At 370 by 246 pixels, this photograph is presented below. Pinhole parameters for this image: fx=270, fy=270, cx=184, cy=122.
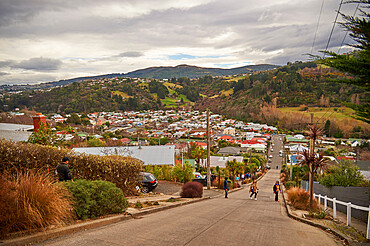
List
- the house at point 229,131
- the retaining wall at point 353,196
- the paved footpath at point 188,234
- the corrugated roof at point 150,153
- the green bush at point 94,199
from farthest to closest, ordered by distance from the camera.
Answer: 1. the house at point 229,131
2. the corrugated roof at point 150,153
3. the retaining wall at point 353,196
4. the green bush at point 94,199
5. the paved footpath at point 188,234

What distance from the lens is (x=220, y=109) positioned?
161250mm

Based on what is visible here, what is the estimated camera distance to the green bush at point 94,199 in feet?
19.5

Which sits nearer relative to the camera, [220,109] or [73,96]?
[73,96]

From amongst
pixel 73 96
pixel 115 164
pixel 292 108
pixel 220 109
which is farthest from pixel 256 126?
pixel 115 164

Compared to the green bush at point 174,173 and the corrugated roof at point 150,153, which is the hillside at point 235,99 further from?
the green bush at point 174,173

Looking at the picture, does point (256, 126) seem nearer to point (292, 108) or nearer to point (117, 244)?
point (292, 108)

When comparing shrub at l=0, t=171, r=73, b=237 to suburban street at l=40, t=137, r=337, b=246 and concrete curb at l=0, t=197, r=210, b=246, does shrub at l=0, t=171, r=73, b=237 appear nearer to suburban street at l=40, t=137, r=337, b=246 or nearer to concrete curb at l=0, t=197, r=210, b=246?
concrete curb at l=0, t=197, r=210, b=246

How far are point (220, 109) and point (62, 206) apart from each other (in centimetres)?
15798

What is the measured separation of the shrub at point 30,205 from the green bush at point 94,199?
44 cm

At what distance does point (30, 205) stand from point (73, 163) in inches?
152

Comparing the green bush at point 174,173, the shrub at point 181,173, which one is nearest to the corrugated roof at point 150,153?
the green bush at point 174,173

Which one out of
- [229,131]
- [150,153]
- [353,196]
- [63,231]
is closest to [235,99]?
[229,131]

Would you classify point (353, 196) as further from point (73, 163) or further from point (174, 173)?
point (174, 173)

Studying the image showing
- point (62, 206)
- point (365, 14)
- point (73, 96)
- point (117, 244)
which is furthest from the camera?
point (73, 96)
